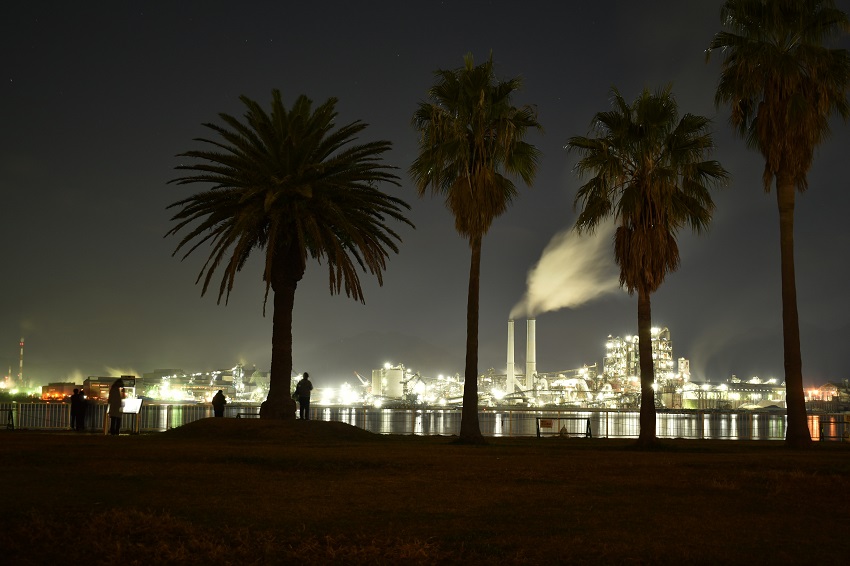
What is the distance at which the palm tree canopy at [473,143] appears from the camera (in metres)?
29.8

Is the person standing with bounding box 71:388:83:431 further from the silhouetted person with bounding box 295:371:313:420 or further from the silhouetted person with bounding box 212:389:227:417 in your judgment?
the silhouetted person with bounding box 295:371:313:420

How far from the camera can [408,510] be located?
11.0 metres

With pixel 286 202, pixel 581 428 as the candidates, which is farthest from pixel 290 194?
pixel 581 428

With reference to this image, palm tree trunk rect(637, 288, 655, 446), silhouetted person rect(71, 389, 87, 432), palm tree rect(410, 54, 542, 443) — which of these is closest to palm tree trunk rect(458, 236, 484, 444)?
palm tree rect(410, 54, 542, 443)

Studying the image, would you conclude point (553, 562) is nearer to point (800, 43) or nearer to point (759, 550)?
point (759, 550)

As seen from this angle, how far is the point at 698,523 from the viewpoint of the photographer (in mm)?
10391

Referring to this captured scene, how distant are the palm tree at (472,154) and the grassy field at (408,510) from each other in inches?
519

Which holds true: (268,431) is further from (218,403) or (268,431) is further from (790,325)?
(790,325)

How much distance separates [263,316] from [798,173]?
19095 millimetres

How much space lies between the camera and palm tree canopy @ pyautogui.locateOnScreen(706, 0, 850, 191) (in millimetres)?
26703

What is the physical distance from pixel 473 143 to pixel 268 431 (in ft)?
40.8

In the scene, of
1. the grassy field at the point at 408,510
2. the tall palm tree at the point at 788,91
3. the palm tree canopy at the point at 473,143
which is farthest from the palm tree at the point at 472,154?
the grassy field at the point at 408,510

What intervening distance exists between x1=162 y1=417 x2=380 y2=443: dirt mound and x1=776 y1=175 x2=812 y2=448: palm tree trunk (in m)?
13.8

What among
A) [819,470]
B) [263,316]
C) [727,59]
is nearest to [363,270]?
[263,316]
